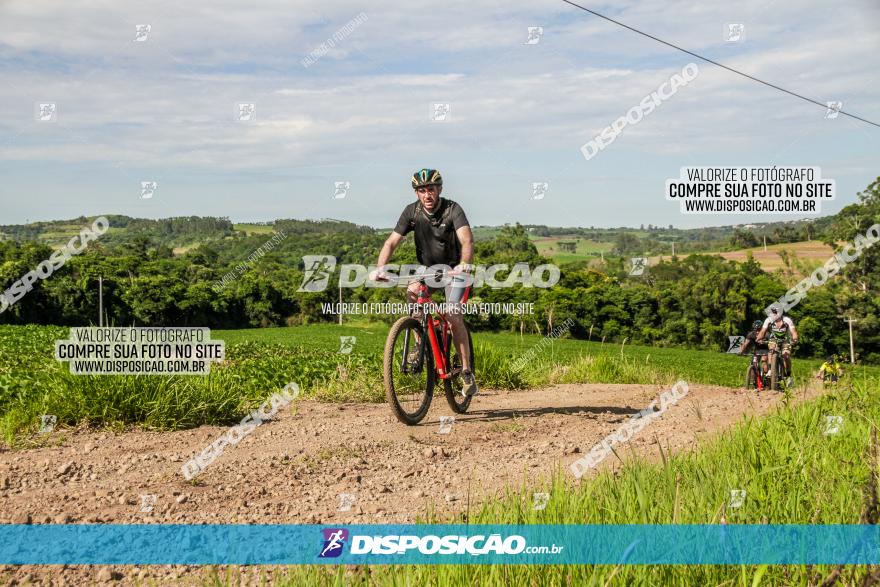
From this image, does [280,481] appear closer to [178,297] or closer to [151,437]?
[151,437]

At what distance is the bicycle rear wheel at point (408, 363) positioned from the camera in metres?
6.17

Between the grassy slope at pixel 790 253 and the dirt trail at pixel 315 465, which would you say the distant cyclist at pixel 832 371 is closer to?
the dirt trail at pixel 315 465

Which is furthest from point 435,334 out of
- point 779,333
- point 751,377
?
point 751,377

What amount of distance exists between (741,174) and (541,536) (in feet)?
41.2

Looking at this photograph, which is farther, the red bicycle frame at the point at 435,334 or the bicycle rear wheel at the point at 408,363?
the red bicycle frame at the point at 435,334

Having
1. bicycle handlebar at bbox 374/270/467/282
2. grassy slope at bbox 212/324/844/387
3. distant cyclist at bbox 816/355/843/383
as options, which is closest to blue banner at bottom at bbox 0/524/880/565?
bicycle handlebar at bbox 374/270/467/282

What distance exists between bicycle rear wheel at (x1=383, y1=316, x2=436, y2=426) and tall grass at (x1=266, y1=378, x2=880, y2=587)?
2357mm

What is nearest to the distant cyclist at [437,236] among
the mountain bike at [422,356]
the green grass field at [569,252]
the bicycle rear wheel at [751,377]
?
the mountain bike at [422,356]

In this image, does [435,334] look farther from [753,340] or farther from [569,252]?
[569,252]

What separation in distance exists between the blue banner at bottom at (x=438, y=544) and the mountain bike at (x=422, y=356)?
2.77 m

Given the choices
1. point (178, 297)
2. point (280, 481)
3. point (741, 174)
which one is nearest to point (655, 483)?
point (280, 481)

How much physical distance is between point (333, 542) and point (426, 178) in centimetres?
379

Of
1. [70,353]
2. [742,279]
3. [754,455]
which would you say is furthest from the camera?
[742,279]

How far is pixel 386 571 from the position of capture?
271 cm
